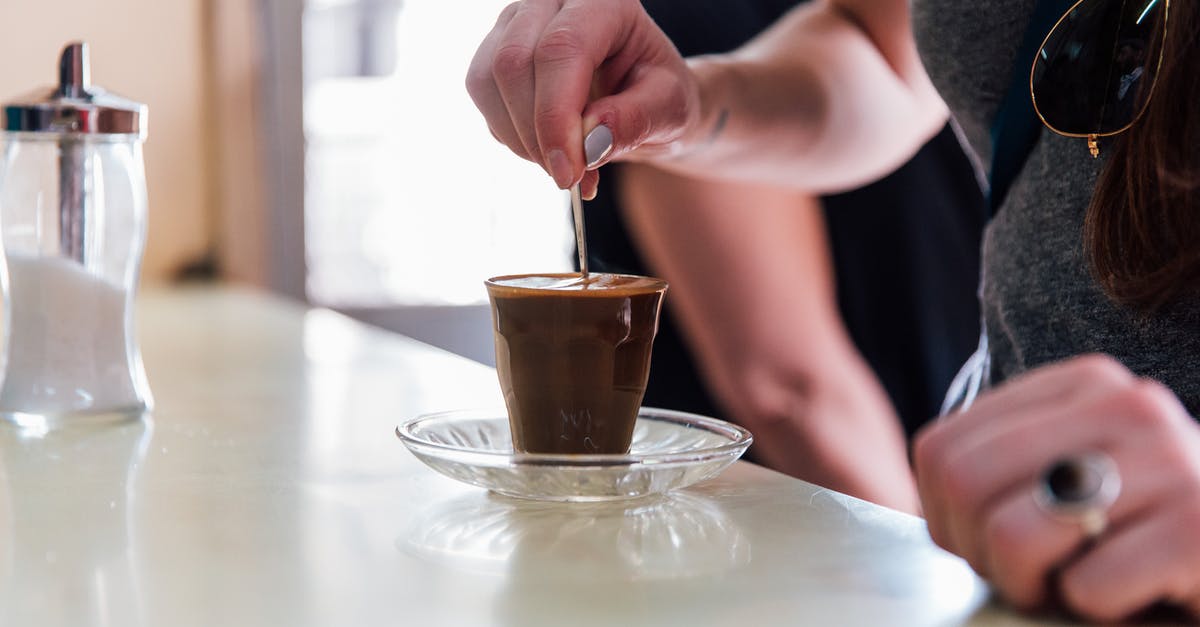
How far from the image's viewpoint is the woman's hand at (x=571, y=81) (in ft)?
2.65

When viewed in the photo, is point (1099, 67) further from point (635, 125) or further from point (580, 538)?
point (580, 538)

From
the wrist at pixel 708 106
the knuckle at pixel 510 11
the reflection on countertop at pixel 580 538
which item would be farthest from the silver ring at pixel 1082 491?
the wrist at pixel 708 106

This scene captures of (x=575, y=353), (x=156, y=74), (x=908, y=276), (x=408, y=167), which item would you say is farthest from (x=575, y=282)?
(x=408, y=167)

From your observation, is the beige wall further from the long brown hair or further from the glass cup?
the long brown hair

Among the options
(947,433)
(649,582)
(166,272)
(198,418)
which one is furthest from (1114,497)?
(166,272)

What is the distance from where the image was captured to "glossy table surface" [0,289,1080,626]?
52cm

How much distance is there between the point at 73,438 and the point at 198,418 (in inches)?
4.5

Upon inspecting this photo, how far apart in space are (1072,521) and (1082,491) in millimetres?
14

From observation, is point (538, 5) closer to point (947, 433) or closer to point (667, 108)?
point (667, 108)

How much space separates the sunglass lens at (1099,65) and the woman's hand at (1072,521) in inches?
14.8

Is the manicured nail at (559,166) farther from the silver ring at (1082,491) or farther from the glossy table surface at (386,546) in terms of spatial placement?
the silver ring at (1082,491)

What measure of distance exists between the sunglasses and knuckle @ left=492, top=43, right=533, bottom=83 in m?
0.35

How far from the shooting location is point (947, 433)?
505 millimetres

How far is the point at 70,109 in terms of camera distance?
96 centimetres
